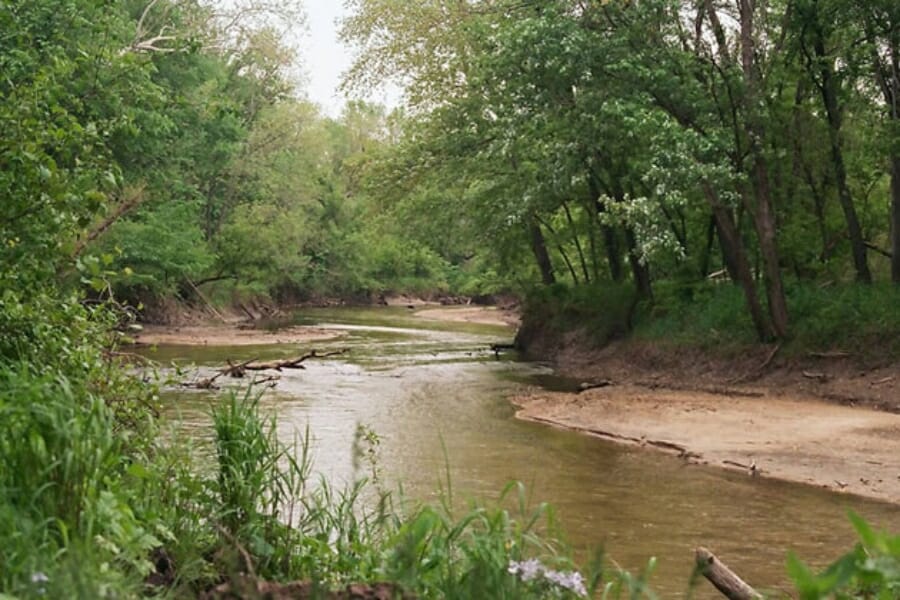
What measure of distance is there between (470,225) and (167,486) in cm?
2481

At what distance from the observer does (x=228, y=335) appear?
3275cm

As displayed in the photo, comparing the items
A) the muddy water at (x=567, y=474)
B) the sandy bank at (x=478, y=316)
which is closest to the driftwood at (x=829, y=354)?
the muddy water at (x=567, y=474)

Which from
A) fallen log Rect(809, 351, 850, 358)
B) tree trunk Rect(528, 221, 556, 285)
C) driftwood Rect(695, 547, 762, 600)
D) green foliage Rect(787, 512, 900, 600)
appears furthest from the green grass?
green foliage Rect(787, 512, 900, 600)

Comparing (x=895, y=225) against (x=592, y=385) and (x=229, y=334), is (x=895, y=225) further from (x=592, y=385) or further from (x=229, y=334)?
(x=229, y=334)

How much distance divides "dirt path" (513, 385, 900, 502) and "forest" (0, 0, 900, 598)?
2993 mm

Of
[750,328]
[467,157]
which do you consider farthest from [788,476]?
[467,157]

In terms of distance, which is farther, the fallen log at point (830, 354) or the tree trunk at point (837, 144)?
the tree trunk at point (837, 144)

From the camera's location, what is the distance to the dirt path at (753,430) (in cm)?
1159

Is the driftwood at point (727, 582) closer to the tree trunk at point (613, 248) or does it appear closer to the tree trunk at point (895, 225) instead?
the tree trunk at point (895, 225)

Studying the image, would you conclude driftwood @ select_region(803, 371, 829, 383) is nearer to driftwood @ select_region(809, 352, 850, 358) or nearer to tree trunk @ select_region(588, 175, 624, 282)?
driftwood @ select_region(809, 352, 850, 358)

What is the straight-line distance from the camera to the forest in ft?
14.1

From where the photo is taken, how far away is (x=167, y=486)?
210 inches

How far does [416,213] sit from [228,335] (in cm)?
774

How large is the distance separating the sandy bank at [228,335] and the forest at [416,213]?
2085mm
